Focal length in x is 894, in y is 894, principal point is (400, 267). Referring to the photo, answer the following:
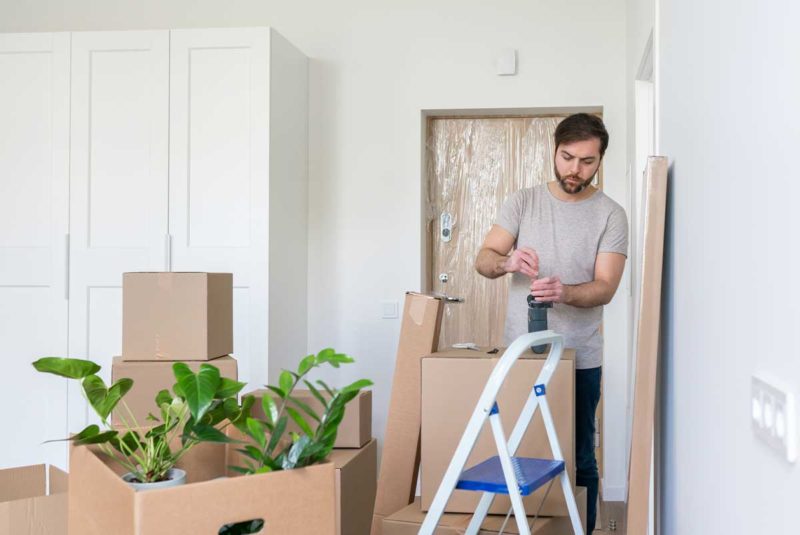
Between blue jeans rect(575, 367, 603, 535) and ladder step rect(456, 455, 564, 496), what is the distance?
1.57 feet

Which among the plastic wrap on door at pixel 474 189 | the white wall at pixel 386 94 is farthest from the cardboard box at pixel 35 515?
the plastic wrap on door at pixel 474 189

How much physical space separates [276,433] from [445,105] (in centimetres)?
312

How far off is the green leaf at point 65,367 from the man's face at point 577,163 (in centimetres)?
164

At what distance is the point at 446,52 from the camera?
433 centimetres

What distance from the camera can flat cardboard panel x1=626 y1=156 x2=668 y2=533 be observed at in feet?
6.50

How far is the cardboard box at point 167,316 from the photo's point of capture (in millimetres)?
2531

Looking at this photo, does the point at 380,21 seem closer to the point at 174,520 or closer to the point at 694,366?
the point at 694,366

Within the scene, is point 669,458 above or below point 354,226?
below

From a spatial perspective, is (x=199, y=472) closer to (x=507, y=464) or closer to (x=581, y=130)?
(x=507, y=464)

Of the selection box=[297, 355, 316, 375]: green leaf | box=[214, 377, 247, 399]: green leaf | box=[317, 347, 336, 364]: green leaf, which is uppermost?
box=[317, 347, 336, 364]: green leaf

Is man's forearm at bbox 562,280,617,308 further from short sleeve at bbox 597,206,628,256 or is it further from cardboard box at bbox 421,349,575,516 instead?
cardboard box at bbox 421,349,575,516

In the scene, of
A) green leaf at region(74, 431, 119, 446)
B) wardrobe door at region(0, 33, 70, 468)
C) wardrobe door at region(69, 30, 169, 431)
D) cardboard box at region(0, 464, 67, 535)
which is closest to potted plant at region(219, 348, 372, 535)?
green leaf at region(74, 431, 119, 446)

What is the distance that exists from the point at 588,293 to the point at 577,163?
0.40 metres

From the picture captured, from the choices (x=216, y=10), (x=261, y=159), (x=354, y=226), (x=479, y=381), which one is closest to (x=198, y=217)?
(x=261, y=159)
